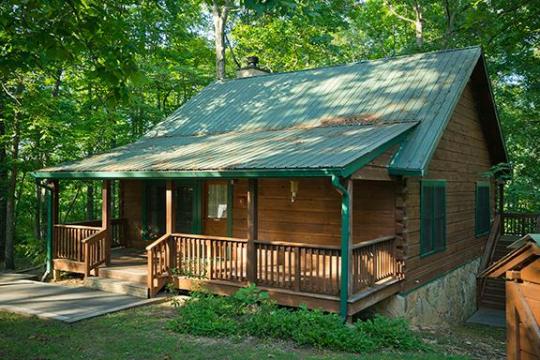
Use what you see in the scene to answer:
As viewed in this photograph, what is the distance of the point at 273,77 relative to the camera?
1503 cm

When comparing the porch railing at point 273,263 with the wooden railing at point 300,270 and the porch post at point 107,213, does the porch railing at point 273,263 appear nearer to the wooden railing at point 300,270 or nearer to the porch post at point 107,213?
the wooden railing at point 300,270

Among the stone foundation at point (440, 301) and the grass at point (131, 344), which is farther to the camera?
the stone foundation at point (440, 301)

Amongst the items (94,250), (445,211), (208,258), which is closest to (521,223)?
(445,211)

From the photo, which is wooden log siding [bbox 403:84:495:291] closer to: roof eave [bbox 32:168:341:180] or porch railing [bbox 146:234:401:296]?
porch railing [bbox 146:234:401:296]

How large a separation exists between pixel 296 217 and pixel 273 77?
608cm

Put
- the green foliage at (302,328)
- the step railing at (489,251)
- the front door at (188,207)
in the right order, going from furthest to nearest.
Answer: the step railing at (489,251) → the front door at (188,207) → the green foliage at (302,328)

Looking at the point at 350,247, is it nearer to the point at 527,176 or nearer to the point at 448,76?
the point at 448,76

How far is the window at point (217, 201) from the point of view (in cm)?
1155

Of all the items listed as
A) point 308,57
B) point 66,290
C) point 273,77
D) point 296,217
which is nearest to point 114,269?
point 66,290

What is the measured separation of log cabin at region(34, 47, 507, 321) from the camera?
8.17m

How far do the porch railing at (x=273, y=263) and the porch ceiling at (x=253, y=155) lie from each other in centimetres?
134

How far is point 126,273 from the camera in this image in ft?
32.9

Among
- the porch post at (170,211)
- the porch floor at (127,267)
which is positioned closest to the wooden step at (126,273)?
the porch floor at (127,267)

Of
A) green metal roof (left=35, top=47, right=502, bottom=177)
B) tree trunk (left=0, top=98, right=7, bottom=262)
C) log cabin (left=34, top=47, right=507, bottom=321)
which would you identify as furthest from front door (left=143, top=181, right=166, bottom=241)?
tree trunk (left=0, top=98, right=7, bottom=262)
